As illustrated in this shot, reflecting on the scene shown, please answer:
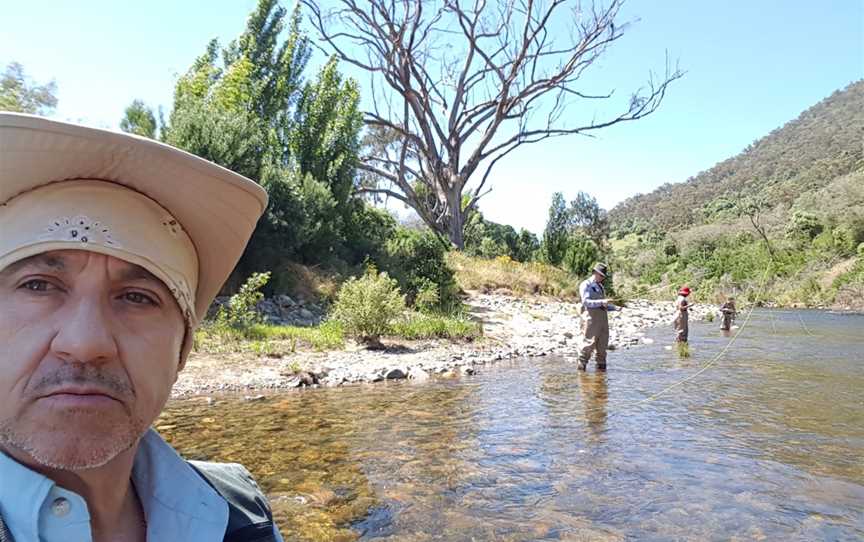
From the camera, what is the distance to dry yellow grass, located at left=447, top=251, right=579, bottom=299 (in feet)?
71.8

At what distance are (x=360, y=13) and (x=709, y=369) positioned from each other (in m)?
21.1

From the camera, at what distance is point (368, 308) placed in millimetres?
10906

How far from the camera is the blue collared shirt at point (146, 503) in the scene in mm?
929

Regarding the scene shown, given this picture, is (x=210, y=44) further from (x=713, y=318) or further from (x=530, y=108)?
(x=713, y=318)

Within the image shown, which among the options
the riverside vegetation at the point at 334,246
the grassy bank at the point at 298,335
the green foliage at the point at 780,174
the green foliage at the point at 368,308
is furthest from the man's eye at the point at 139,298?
the green foliage at the point at 780,174

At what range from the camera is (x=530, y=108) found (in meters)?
27.3

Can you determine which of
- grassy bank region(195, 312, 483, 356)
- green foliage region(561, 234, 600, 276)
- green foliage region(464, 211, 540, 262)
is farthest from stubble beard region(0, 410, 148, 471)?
green foliage region(464, 211, 540, 262)

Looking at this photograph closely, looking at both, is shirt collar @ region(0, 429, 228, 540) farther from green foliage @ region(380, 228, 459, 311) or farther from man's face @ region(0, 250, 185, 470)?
green foliage @ region(380, 228, 459, 311)

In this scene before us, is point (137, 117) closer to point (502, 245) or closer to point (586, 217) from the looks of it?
point (502, 245)

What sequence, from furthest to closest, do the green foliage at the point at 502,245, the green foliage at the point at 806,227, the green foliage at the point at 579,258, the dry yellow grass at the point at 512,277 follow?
the green foliage at the point at 806,227 < the green foliage at the point at 502,245 < the green foliage at the point at 579,258 < the dry yellow grass at the point at 512,277

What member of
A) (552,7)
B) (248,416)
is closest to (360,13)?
(552,7)

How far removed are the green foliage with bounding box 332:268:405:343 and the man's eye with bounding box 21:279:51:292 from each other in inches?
385

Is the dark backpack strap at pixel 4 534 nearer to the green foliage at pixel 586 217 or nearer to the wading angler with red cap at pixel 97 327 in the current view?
the wading angler with red cap at pixel 97 327

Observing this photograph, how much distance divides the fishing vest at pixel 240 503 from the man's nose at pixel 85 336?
0.42m
